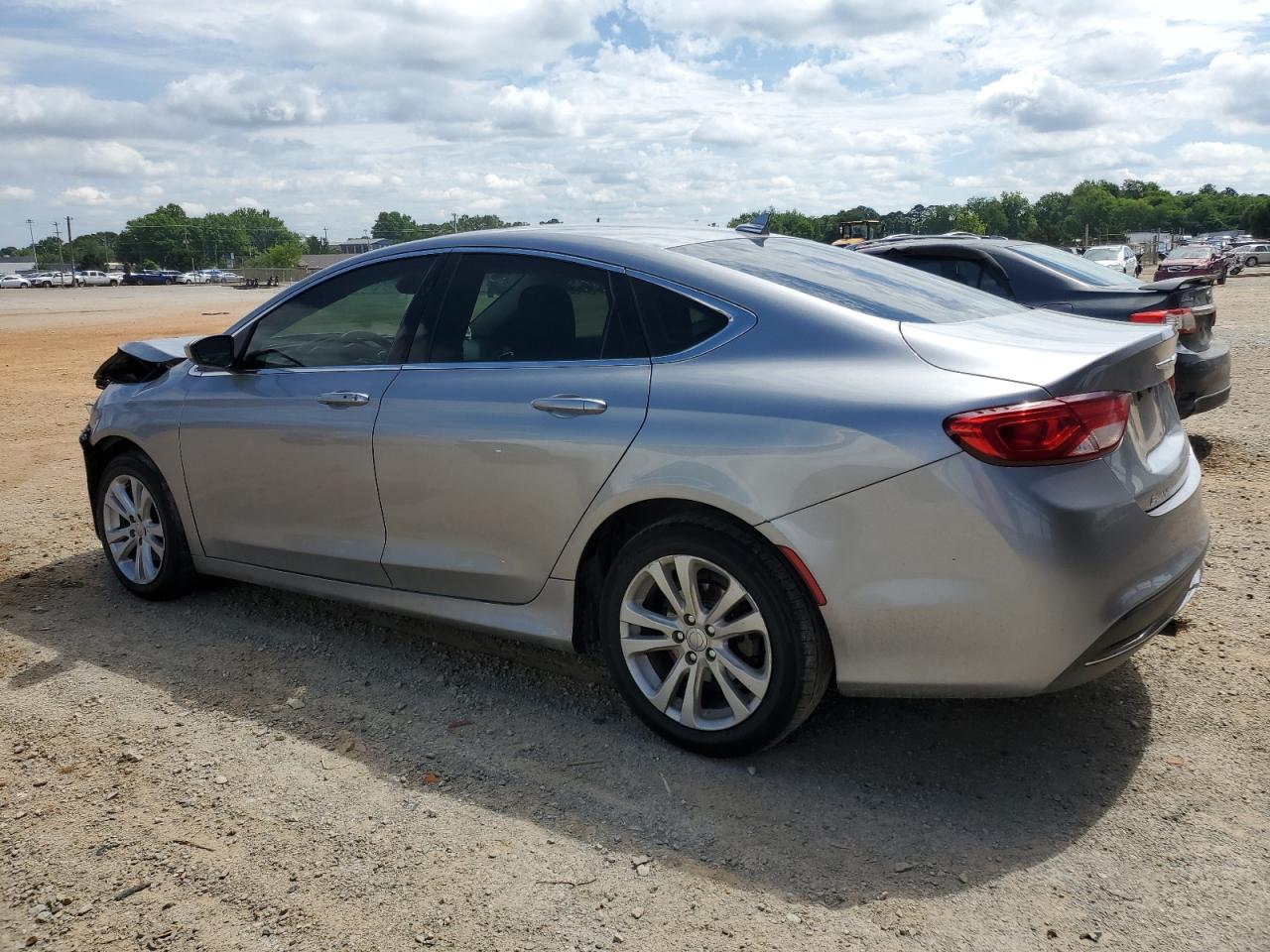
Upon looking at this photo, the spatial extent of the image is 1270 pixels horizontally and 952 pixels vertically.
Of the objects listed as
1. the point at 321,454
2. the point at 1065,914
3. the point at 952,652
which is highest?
the point at 321,454

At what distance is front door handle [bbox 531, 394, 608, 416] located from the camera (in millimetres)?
3578

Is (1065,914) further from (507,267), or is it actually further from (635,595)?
(507,267)

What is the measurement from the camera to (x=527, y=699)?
409 centimetres

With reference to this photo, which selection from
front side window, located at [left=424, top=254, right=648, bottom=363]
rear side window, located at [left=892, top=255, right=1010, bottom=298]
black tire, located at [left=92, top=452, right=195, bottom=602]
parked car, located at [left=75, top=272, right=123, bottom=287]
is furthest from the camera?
parked car, located at [left=75, top=272, right=123, bottom=287]

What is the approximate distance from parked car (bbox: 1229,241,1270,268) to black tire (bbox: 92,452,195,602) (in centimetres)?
6018

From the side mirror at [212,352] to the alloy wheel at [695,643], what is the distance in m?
2.26

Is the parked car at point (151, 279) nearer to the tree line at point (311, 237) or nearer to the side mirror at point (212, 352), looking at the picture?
the tree line at point (311, 237)

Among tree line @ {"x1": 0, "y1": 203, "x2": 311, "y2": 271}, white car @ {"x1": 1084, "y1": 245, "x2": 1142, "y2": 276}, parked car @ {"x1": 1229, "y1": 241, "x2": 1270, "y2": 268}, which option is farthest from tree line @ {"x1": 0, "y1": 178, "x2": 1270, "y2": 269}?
white car @ {"x1": 1084, "y1": 245, "x2": 1142, "y2": 276}

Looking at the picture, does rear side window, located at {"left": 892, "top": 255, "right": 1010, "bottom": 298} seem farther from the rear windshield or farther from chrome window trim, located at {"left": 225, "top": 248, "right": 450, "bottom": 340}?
chrome window trim, located at {"left": 225, "top": 248, "right": 450, "bottom": 340}

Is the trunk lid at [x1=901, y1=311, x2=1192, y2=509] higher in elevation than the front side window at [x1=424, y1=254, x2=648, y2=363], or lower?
lower

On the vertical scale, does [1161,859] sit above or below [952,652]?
below

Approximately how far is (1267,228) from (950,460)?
132432mm

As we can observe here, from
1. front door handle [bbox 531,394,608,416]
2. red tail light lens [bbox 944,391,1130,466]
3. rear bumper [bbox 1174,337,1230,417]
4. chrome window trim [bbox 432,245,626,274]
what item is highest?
chrome window trim [bbox 432,245,626,274]

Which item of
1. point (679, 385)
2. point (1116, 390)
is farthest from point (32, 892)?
point (1116, 390)
